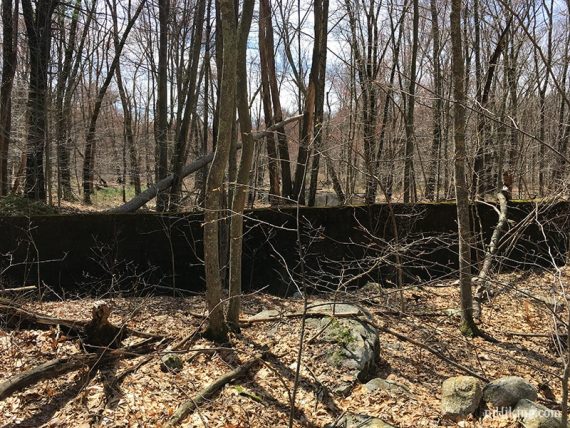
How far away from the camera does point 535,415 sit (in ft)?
13.3

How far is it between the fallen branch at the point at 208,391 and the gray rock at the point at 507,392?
7.53 ft

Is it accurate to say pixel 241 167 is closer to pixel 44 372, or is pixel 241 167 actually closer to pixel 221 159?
pixel 221 159

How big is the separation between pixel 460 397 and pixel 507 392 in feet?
1.44

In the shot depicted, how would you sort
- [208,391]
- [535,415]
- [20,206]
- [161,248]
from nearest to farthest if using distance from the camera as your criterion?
[535,415] < [208,391] < [161,248] < [20,206]


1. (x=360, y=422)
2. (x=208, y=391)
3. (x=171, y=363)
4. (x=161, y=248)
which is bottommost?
(x=360, y=422)

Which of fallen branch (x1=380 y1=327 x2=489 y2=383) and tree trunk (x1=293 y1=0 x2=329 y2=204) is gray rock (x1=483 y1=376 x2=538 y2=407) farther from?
tree trunk (x1=293 y1=0 x2=329 y2=204)

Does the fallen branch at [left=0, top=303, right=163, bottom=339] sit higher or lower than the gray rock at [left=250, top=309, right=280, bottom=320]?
higher

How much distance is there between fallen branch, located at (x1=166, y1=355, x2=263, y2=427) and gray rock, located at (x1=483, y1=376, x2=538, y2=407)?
7.53 ft

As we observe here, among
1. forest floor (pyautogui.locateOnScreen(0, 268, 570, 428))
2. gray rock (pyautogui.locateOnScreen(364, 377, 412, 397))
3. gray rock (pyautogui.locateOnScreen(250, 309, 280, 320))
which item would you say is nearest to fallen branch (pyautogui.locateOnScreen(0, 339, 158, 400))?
forest floor (pyautogui.locateOnScreen(0, 268, 570, 428))

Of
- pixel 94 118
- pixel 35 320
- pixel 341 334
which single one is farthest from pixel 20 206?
pixel 341 334

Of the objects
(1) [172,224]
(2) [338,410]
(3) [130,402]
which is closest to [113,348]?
(3) [130,402]

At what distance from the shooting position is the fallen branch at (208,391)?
13.6 ft

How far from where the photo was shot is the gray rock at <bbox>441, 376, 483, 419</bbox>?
4.33 m

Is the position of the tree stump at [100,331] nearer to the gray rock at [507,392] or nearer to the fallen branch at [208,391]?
the fallen branch at [208,391]
